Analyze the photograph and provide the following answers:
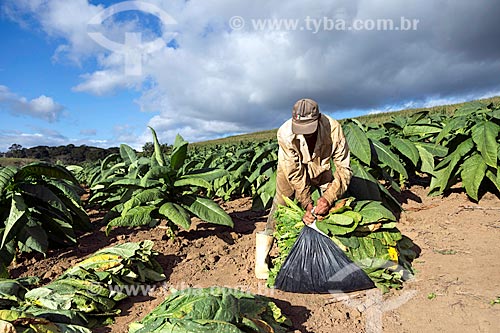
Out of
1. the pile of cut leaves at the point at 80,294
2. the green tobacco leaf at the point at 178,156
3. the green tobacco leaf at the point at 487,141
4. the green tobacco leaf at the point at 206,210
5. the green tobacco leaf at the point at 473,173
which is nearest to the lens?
the pile of cut leaves at the point at 80,294

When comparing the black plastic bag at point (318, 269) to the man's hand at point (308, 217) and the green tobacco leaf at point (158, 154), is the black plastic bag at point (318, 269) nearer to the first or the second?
the man's hand at point (308, 217)

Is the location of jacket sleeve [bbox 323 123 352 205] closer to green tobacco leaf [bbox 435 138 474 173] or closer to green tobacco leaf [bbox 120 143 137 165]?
green tobacco leaf [bbox 435 138 474 173]

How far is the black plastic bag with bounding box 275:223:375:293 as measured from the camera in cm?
264

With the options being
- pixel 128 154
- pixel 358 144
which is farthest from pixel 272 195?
pixel 128 154

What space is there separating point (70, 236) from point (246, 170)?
2.39 m

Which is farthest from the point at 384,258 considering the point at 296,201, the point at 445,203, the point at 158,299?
the point at 445,203

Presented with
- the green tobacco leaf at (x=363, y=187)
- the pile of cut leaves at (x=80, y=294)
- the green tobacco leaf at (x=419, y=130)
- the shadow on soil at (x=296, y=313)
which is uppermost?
the green tobacco leaf at (x=419, y=130)

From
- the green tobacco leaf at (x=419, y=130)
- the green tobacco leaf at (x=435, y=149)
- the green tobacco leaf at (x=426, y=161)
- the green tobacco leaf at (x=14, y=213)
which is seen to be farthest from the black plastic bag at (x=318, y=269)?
the green tobacco leaf at (x=419, y=130)

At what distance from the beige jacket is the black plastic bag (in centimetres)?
32

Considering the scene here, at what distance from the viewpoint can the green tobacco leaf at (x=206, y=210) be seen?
335 cm

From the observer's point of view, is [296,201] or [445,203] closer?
[296,201]

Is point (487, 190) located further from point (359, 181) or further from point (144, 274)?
point (144, 274)

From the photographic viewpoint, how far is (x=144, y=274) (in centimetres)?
289

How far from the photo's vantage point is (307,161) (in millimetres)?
2957
